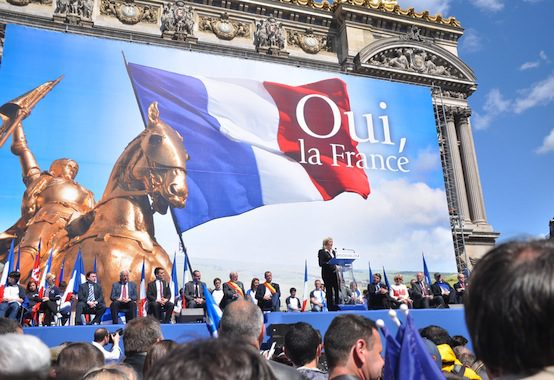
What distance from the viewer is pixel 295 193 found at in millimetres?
15758

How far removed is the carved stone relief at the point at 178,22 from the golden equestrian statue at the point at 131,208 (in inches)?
239

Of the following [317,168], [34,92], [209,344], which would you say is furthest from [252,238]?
[209,344]

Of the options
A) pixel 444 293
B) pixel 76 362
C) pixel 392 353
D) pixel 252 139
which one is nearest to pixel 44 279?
pixel 252 139

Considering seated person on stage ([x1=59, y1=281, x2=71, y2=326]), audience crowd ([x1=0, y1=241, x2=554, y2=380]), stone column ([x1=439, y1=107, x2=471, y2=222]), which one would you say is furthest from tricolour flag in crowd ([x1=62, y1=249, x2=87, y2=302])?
stone column ([x1=439, y1=107, x2=471, y2=222])

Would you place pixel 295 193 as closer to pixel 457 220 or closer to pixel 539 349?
pixel 457 220

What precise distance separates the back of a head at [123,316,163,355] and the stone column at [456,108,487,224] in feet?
71.3

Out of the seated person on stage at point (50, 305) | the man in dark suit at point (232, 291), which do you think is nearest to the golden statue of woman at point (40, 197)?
the seated person on stage at point (50, 305)

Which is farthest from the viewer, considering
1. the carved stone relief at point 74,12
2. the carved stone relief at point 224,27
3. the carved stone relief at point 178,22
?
the carved stone relief at point 224,27

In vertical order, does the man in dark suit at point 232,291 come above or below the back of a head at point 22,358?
above

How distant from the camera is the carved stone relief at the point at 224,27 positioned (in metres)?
20.8

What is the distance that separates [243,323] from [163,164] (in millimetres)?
11926

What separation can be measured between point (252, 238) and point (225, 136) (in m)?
3.31

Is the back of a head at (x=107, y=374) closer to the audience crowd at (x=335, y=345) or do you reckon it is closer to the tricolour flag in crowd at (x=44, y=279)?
the audience crowd at (x=335, y=345)

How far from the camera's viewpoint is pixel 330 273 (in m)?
9.83
